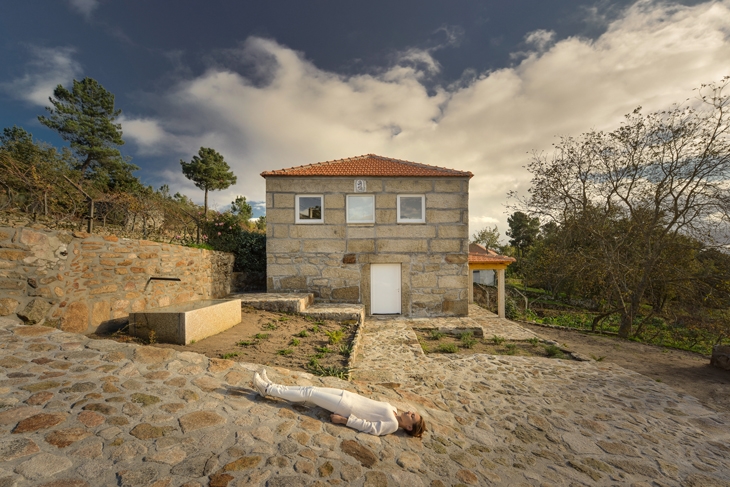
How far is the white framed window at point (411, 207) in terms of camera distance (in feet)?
32.3

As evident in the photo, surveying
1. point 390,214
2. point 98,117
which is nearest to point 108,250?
point 390,214

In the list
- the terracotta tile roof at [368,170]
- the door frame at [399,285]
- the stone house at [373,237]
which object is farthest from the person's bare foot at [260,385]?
the terracotta tile roof at [368,170]

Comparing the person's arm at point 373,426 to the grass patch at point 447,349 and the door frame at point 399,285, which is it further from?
the door frame at point 399,285

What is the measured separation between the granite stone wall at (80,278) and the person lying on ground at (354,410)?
3.55 metres

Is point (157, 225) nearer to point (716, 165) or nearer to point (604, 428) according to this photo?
point (604, 428)

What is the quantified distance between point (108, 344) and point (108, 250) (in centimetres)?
221

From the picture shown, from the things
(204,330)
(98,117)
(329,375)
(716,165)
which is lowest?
(329,375)

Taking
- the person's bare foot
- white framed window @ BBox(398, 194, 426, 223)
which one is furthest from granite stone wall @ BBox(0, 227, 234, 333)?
white framed window @ BBox(398, 194, 426, 223)

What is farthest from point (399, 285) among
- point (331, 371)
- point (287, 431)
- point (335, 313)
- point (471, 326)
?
point (287, 431)

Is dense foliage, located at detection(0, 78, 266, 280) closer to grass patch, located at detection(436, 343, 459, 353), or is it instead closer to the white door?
the white door

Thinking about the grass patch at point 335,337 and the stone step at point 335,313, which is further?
the stone step at point 335,313

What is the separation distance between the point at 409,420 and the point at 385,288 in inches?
272

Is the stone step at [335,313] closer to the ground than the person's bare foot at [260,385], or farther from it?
closer to the ground

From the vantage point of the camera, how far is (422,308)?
9875 millimetres
